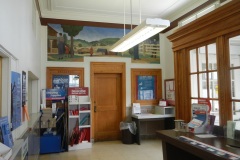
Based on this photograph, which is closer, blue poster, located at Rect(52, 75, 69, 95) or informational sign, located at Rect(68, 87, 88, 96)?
informational sign, located at Rect(68, 87, 88, 96)

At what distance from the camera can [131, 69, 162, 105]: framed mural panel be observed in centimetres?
608

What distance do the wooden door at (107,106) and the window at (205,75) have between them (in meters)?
3.02

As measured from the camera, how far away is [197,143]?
2143 millimetres

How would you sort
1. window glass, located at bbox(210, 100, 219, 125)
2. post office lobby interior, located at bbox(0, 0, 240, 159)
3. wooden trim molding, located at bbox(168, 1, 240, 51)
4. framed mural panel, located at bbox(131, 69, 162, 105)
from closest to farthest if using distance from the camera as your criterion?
post office lobby interior, located at bbox(0, 0, 240, 159)
wooden trim molding, located at bbox(168, 1, 240, 51)
window glass, located at bbox(210, 100, 219, 125)
framed mural panel, located at bbox(131, 69, 162, 105)

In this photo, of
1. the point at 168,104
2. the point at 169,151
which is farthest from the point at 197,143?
the point at 168,104

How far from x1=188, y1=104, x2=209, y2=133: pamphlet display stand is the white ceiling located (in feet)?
9.78

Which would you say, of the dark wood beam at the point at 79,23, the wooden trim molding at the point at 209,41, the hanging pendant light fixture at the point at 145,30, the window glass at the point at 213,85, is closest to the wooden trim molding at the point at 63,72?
the dark wood beam at the point at 79,23

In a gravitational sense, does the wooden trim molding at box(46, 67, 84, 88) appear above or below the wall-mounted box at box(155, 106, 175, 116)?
above

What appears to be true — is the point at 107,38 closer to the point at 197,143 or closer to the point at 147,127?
the point at 147,127

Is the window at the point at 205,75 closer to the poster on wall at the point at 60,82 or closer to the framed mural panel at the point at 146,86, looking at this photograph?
the framed mural panel at the point at 146,86

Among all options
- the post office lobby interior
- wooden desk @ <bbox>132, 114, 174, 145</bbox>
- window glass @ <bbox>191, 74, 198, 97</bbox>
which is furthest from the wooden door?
window glass @ <bbox>191, 74, 198, 97</bbox>

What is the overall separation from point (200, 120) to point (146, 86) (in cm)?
360

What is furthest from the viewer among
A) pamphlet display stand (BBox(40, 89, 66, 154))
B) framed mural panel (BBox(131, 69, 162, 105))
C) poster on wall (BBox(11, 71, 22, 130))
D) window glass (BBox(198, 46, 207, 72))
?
framed mural panel (BBox(131, 69, 162, 105))

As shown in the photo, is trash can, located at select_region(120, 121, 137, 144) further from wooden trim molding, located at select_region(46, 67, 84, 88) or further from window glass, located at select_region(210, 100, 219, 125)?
window glass, located at select_region(210, 100, 219, 125)
